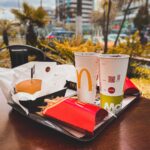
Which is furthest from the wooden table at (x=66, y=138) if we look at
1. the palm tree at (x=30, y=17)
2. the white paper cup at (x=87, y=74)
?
the palm tree at (x=30, y=17)

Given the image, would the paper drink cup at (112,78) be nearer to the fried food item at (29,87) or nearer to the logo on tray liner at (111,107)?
the logo on tray liner at (111,107)

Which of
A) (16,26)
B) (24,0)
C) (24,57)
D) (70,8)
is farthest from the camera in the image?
(70,8)

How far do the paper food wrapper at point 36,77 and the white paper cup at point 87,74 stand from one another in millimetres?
88

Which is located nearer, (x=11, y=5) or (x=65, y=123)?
(x=65, y=123)

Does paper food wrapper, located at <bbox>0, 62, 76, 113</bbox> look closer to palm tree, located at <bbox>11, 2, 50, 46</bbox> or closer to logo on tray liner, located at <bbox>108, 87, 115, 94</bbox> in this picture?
logo on tray liner, located at <bbox>108, 87, 115, 94</bbox>

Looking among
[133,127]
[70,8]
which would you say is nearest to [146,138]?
[133,127]

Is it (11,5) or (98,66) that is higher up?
(11,5)

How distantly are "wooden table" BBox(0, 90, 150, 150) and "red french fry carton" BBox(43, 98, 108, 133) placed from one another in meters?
0.04

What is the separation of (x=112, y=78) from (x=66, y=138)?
243 millimetres

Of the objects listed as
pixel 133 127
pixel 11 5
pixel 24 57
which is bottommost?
pixel 133 127

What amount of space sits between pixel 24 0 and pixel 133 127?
6.63m

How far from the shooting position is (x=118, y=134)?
0.62m

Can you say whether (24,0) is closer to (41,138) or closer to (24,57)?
(24,57)

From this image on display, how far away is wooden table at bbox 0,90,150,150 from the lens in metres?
0.56
